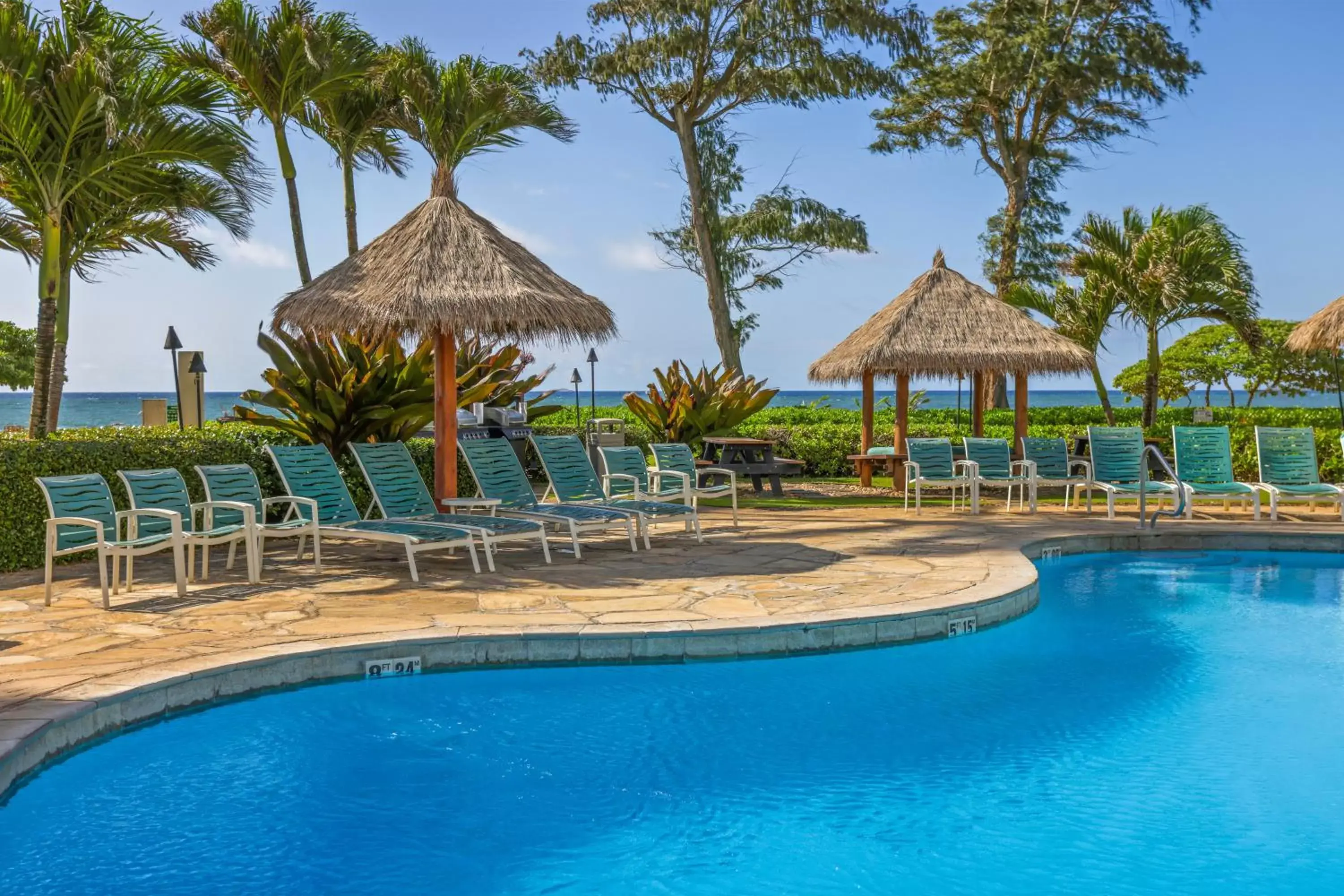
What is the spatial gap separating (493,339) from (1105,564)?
221 inches

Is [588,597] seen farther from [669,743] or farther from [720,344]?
[720,344]

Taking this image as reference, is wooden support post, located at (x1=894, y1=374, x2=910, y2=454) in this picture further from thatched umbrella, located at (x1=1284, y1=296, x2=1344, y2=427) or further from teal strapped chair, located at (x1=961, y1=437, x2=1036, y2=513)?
thatched umbrella, located at (x1=1284, y1=296, x2=1344, y2=427)

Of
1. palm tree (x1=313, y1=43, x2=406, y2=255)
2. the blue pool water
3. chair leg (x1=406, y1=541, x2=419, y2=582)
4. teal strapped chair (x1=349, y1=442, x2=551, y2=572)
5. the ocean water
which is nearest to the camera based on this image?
the blue pool water

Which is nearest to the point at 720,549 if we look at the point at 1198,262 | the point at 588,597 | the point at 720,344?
the point at 588,597

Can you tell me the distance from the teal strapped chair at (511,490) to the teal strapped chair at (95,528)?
8.72 ft

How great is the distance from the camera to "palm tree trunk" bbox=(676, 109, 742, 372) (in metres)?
22.3

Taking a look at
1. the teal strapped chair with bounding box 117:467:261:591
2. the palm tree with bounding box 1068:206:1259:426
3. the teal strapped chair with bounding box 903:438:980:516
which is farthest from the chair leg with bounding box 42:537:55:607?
the palm tree with bounding box 1068:206:1259:426

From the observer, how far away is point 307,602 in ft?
21.2

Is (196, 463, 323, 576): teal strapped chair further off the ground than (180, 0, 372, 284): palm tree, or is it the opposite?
(180, 0, 372, 284): palm tree

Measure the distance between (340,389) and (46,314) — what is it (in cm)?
291

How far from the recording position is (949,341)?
14062 mm

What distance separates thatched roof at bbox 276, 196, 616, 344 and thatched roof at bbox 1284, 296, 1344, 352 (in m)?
9.62

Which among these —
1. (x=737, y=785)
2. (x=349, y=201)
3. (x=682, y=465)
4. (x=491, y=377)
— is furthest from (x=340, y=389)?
(x=349, y=201)

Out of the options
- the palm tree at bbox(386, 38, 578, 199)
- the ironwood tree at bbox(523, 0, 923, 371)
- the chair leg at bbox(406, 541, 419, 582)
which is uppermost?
the ironwood tree at bbox(523, 0, 923, 371)
